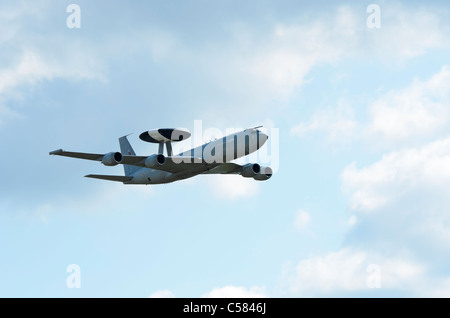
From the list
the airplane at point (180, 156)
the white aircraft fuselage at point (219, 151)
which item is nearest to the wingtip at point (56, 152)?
the airplane at point (180, 156)

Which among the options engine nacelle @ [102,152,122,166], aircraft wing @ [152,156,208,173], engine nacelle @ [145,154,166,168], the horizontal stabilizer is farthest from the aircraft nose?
the horizontal stabilizer

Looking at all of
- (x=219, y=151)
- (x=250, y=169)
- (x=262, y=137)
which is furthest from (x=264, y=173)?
(x=219, y=151)

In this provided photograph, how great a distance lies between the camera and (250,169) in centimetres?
8781

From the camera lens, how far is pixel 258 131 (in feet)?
251

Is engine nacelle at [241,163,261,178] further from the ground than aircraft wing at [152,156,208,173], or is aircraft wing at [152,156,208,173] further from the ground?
engine nacelle at [241,163,261,178]

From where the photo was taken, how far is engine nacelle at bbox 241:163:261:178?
8788 centimetres

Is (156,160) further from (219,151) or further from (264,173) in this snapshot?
(264,173)

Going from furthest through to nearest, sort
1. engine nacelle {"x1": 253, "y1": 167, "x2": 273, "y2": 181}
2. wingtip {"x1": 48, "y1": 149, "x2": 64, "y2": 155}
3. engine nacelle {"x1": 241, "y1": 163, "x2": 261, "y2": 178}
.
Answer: engine nacelle {"x1": 253, "y1": 167, "x2": 273, "y2": 181}
engine nacelle {"x1": 241, "y1": 163, "x2": 261, "y2": 178}
wingtip {"x1": 48, "y1": 149, "x2": 64, "y2": 155}

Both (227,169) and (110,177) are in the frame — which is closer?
(110,177)

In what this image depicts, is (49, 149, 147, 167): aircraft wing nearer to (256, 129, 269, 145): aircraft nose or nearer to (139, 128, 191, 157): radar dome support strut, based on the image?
(139, 128, 191, 157): radar dome support strut
